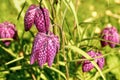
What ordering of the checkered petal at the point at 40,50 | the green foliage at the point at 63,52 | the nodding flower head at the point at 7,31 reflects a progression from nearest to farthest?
1. the checkered petal at the point at 40,50
2. the green foliage at the point at 63,52
3. the nodding flower head at the point at 7,31

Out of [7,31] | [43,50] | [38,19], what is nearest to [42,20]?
[38,19]

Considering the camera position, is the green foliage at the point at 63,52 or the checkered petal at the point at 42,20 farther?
the green foliage at the point at 63,52

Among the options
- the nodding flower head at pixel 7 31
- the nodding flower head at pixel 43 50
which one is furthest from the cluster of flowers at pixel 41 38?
the nodding flower head at pixel 7 31

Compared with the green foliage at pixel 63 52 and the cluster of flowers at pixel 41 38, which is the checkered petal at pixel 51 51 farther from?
the green foliage at pixel 63 52

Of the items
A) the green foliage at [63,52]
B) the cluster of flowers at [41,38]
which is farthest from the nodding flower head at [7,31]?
the cluster of flowers at [41,38]

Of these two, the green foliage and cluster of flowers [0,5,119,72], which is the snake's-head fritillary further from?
the green foliage

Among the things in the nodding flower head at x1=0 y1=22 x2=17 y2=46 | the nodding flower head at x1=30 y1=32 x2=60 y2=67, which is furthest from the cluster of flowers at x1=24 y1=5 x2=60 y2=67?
the nodding flower head at x1=0 y1=22 x2=17 y2=46

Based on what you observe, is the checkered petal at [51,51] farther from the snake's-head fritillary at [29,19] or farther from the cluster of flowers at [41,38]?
the snake's-head fritillary at [29,19]

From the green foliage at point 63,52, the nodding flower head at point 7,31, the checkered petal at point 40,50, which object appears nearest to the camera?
the checkered petal at point 40,50

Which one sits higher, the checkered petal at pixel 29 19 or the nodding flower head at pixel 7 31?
the checkered petal at pixel 29 19
